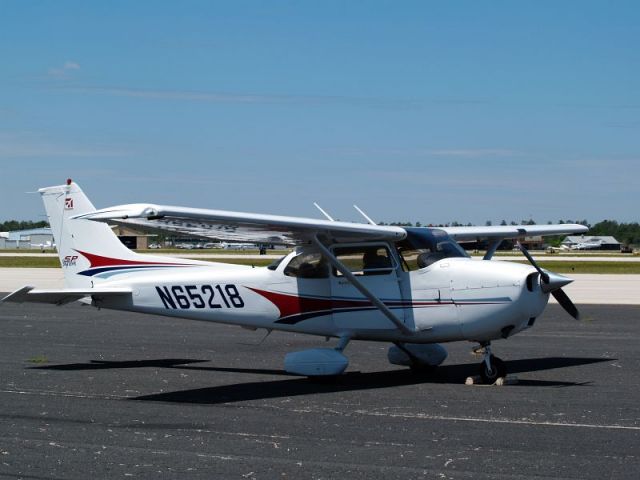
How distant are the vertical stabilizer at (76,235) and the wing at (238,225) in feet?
7.33

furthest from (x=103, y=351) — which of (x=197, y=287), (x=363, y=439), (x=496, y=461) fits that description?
(x=496, y=461)

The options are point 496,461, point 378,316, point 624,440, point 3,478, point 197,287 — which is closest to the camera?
point 3,478

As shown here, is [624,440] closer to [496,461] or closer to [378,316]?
[496,461]

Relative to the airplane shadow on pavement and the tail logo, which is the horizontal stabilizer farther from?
the airplane shadow on pavement

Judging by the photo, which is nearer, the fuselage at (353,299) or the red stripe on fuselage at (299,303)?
the fuselage at (353,299)

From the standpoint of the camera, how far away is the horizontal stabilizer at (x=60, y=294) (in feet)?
43.2

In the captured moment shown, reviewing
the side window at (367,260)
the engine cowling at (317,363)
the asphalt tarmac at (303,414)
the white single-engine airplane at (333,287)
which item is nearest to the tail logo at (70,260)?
the white single-engine airplane at (333,287)

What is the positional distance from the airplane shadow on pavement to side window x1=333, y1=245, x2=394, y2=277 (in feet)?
4.66

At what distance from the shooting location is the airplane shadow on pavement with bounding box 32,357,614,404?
38.1 ft

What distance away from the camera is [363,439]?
884 cm

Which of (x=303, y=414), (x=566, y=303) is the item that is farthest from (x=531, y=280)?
(x=303, y=414)

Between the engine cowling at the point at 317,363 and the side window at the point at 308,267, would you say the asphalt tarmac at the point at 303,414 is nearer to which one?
the engine cowling at the point at 317,363

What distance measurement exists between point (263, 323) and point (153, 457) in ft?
18.8

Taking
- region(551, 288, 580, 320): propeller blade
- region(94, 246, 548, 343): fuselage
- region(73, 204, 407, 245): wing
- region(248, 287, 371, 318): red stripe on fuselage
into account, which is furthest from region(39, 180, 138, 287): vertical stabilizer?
region(551, 288, 580, 320): propeller blade
